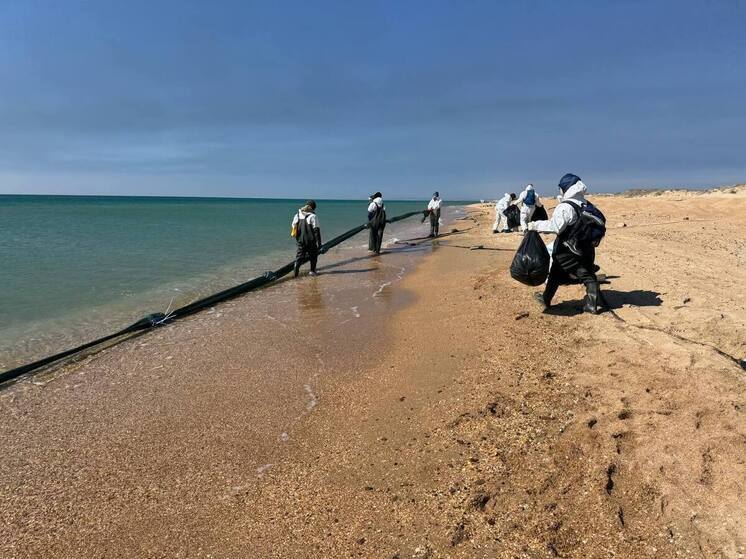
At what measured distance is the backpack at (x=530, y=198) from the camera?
14.5 m

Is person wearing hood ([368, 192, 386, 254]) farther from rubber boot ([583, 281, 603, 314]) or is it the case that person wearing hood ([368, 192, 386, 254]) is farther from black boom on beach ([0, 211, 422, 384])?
rubber boot ([583, 281, 603, 314])

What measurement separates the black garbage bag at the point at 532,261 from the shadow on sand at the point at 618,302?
2.02 ft

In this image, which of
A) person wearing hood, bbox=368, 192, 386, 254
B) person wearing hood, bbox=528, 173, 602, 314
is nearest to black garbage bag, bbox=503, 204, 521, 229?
person wearing hood, bbox=368, 192, 386, 254

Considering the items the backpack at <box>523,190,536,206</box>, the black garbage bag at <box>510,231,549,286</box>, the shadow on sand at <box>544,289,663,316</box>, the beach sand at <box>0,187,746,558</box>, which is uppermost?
the backpack at <box>523,190,536,206</box>

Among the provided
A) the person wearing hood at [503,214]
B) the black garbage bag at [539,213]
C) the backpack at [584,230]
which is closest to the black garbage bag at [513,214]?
the person wearing hood at [503,214]

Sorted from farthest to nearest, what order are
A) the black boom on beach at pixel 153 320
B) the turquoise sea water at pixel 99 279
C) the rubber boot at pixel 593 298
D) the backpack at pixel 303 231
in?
the backpack at pixel 303 231, the turquoise sea water at pixel 99 279, the rubber boot at pixel 593 298, the black boom on beach at pixel 153 320

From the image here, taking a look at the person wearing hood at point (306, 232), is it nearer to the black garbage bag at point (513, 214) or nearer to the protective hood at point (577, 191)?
the protective hood at point (577, 191)

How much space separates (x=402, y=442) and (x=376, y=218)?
1169cm

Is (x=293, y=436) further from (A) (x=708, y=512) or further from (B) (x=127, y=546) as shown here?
(A) (x=708, y=512)

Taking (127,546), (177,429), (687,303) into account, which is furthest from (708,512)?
(687,303)

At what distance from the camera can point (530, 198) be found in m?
14.6

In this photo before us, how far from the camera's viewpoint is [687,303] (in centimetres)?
603

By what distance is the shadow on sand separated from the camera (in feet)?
20.3

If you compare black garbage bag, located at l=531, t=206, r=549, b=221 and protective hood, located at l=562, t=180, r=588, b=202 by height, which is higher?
protective hood, located at l=562, t=180, r=588, b=202
